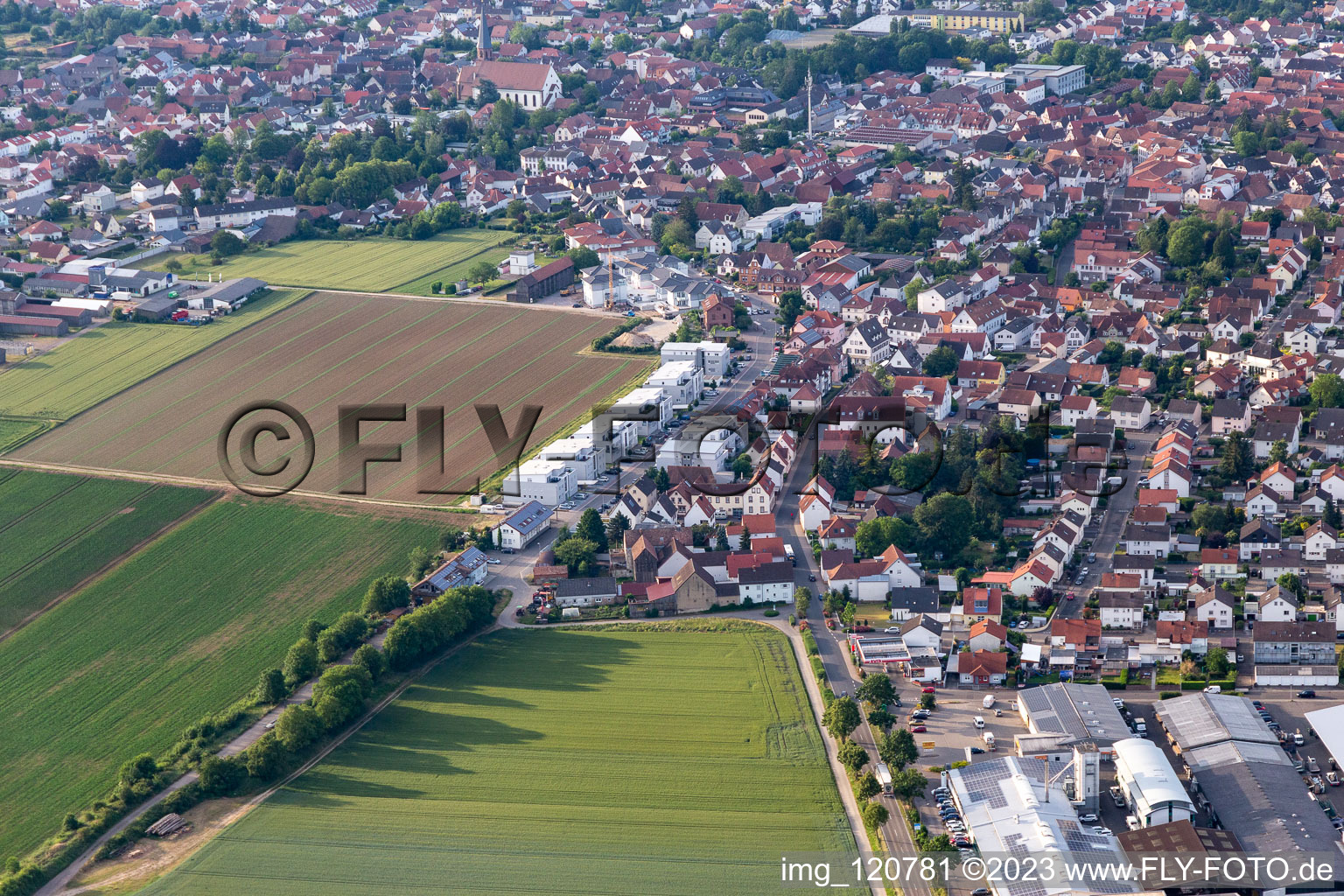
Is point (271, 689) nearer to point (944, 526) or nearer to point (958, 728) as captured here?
point (958, 728)

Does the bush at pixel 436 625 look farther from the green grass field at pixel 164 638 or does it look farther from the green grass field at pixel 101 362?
the green grass field at pixel 101 362

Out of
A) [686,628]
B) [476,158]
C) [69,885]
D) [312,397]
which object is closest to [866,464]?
[686,628]

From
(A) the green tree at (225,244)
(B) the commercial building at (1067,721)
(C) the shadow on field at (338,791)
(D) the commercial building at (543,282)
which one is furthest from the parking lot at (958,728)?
(A) the green tree at (225,244)

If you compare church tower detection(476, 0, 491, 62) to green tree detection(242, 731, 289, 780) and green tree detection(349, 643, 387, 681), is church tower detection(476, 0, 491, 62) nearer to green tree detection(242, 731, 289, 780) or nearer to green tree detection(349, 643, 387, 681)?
green tree detection(349, 643, 387, 681)

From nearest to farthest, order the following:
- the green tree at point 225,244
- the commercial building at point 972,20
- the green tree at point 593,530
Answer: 1. the green tree at point 593,530
2. the green tree at point 225,244
3. the commercial building at point 972,20

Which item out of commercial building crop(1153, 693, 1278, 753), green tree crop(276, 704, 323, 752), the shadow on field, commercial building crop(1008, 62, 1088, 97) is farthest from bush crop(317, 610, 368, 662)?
commercial building crop(1008, 62, 1088, 97)

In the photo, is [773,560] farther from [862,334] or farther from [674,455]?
[862,334]

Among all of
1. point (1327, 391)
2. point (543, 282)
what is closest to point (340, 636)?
point (543, 282)
